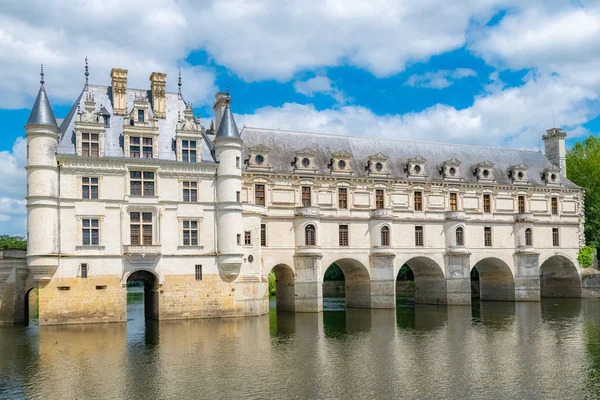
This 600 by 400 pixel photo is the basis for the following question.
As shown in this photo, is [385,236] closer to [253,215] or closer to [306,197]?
[306,197]

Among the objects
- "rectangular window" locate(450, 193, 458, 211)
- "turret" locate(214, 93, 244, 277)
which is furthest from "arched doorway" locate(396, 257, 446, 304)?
"turret" locate(214, 93, 244, 277)

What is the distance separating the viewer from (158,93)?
4025cm

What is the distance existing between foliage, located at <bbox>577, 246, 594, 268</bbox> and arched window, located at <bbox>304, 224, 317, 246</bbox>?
25.4m

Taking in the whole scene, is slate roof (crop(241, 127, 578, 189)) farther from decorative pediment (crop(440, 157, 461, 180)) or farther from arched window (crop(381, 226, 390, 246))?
arched window (crop(381, 226, 390, 246))

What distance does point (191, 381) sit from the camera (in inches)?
833

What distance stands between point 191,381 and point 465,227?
33021 mm

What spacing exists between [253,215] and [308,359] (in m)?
16.8

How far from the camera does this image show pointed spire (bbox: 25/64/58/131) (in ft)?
117

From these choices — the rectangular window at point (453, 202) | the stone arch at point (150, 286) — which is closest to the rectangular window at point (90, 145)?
the stone arch at point (150, 286)

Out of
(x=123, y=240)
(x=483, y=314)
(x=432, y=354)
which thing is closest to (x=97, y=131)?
(x=123, y=240)

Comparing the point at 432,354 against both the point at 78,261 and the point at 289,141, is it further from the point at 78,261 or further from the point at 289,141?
the point at 289,141

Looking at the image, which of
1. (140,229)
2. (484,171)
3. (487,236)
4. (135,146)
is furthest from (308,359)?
(484,171)

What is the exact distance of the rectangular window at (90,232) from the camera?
36.4m

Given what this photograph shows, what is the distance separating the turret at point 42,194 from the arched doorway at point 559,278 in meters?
41.2
